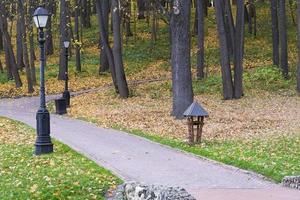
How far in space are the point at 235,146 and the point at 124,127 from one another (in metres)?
5.37

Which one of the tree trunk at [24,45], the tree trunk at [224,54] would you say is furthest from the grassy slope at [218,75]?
the tree trunk at [224,54]

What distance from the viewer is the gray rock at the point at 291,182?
1005cm

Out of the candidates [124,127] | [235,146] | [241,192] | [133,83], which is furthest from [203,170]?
[133,83]

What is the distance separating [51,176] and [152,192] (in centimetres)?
394

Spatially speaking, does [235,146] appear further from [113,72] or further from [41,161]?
[113,72]

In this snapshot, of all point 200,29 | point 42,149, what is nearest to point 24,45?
point 200,29

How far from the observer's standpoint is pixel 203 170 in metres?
11.6

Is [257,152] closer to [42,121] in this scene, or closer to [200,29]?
[42,121]

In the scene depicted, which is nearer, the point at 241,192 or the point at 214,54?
the point at 241,192

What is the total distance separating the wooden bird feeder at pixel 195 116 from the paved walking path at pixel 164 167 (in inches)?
36.4

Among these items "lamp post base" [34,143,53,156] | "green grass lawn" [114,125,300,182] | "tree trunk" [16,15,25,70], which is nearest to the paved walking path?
"green grass lawn" [114,125,300,182]

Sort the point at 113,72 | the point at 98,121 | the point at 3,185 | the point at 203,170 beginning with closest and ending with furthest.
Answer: the point at 3,185 < the point at 203,170 < the point at 98,121 < the point at 113,72

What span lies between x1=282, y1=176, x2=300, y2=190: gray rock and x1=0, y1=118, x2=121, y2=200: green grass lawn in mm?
3114

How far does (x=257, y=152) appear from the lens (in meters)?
13.4
